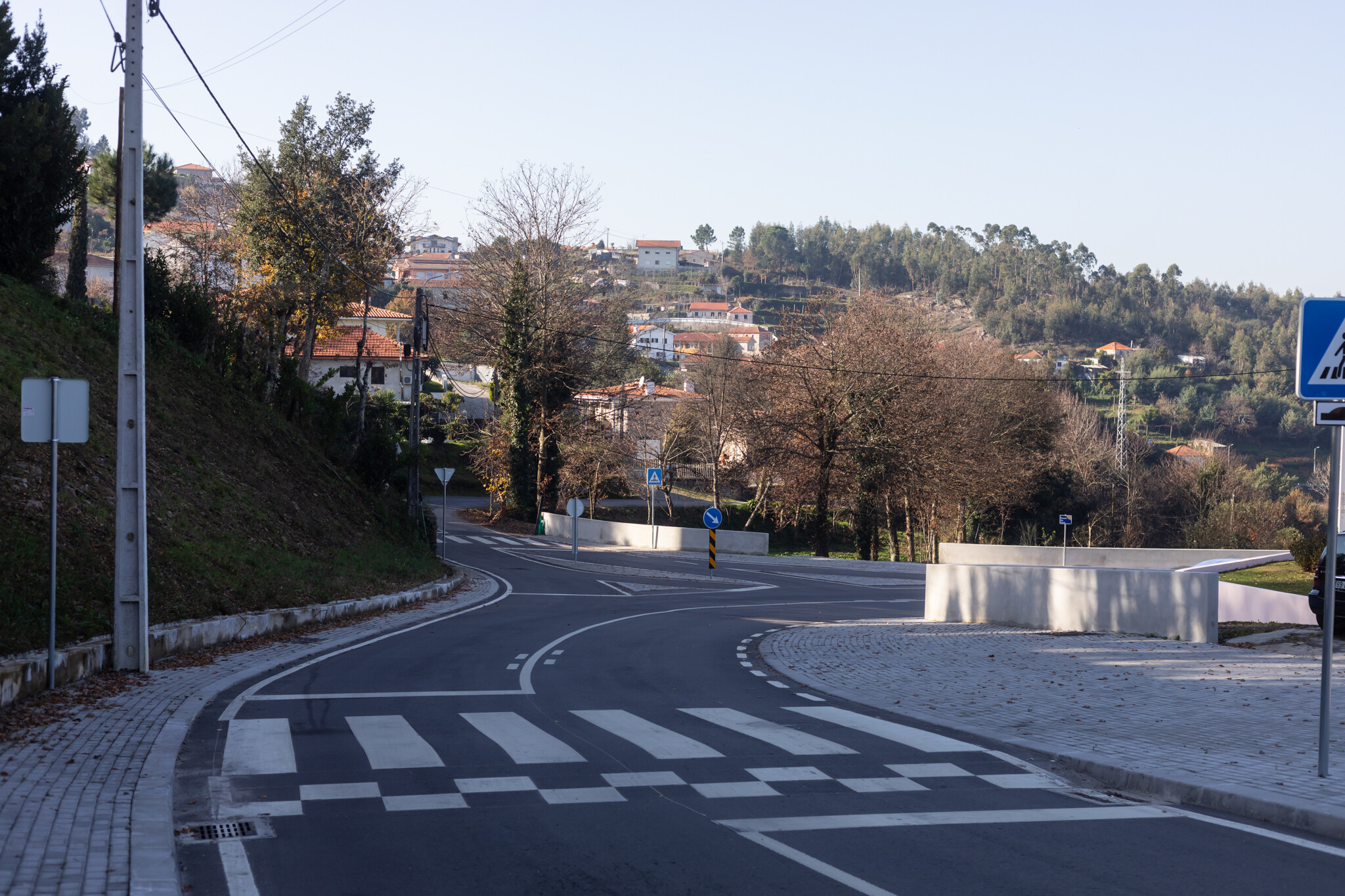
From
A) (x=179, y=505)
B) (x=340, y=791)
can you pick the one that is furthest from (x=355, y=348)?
(x=340, y=791)

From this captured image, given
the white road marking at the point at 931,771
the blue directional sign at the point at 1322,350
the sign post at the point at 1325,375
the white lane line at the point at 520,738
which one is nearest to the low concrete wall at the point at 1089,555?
the white lane line at the point at 520,738

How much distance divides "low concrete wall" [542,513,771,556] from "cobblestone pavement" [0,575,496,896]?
3361 centimetres

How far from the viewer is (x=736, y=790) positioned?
22.8 ft

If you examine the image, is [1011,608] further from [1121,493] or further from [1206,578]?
[1121,493]

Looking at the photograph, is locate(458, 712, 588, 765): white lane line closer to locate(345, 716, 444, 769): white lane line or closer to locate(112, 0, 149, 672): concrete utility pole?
locate(345, 716, 444, 769): white lane line

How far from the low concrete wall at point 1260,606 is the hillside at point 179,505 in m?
17.3

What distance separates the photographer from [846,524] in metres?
64.2

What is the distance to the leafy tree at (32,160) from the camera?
23.2 meters

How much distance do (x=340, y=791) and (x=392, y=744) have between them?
156cm

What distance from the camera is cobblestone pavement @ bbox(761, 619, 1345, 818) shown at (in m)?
7.61

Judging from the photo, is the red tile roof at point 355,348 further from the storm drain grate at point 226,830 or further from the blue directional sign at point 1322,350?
the blue directional sign at point 1322,350

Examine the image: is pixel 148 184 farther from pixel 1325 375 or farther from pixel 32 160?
pixel 1325 375

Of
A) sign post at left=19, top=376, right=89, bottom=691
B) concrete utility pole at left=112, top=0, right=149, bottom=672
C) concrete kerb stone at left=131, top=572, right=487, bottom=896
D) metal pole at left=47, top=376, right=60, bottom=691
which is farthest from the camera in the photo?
concrete utility pole at left=112, top=0, right=149, bottom=672

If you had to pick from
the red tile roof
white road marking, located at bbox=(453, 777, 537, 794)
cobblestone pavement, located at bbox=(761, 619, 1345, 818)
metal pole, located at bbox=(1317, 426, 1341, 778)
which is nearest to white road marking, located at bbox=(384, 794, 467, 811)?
white road marking, located at bbox=(453, 777, 537, 794)
